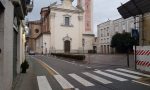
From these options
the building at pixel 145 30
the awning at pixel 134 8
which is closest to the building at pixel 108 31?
the awning at pixel 134 8

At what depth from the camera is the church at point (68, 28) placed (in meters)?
80.7

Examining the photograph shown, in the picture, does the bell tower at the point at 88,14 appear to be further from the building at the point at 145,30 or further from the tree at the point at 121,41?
the building at the point at 145,30

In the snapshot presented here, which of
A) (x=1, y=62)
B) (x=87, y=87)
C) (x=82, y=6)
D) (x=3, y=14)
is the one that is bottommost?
(x=87, y=87)

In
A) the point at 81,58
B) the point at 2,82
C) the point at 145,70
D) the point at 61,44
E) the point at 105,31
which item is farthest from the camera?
the point at 105,31

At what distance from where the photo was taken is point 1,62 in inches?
352

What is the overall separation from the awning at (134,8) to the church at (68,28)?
182ft

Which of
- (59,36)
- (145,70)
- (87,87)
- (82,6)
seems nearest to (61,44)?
(59,36)

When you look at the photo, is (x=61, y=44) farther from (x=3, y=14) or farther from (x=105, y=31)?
(x=3, y=14)

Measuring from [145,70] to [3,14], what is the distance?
11846 mm

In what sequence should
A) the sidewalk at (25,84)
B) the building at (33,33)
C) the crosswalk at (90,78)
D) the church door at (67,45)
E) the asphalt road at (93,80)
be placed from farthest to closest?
the building at (33,33), the church door at (67,45), the crosswalk at (90,78), the sidewalk at (25,84), the asphalt road at (93,80)

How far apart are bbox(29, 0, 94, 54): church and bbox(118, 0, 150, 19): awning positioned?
55.5 meters

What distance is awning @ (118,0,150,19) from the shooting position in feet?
69.0

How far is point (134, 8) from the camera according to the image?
75.4 ft

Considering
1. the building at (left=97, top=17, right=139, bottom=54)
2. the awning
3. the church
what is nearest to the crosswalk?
the awning
